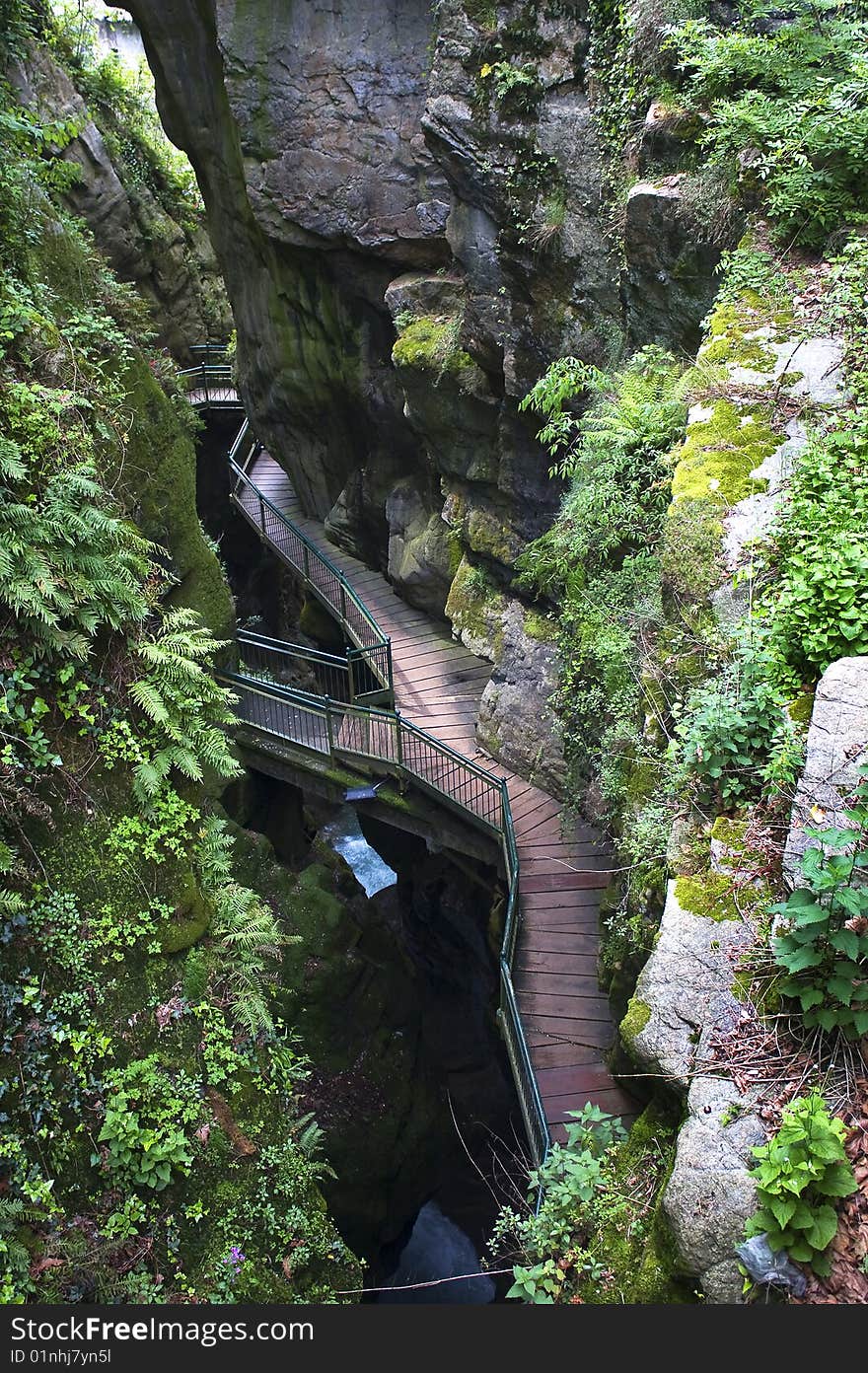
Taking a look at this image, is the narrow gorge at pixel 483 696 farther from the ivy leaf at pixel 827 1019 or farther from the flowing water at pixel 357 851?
the flowing water at pixel 357 851

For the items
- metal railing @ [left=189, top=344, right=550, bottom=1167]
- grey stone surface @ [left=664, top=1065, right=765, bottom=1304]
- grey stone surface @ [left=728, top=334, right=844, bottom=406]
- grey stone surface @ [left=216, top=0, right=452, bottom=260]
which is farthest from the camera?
grey stone surface @ [left=216, top=0, right=452, bottom=260]

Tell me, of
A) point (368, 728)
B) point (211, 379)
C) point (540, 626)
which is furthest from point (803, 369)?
point (211, 379)

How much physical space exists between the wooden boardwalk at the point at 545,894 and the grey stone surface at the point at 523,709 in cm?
27

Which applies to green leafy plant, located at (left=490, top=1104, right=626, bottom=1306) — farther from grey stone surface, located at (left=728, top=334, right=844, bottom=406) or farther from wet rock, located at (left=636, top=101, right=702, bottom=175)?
wet rock, located at (left=636, top=101, right=702, bottom=175)

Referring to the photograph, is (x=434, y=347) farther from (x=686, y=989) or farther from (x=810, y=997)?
(x=810, y=997)

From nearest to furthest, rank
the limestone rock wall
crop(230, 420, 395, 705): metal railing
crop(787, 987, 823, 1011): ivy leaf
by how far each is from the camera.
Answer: crop(787, 987, 823, 1011): ivy leaf, the limestone rock wall, crop(230, 420, 395, 705): metal railing

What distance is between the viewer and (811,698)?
17.4ft

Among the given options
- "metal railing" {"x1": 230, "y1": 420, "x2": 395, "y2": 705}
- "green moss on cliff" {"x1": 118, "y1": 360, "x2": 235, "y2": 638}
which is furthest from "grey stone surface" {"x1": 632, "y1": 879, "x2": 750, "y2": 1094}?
"metal railing" {"x1": 230, "y1": 420, "x2": 395, "y2": 705}

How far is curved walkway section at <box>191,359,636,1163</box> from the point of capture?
9078mm

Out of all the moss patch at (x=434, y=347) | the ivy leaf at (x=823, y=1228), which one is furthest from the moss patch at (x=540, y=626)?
the ivy leaf at (x=823, y=1228)

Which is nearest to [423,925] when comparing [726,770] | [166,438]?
[166,438]

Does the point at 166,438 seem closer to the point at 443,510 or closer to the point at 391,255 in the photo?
the point at 443,510

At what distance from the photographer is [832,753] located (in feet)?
15.7

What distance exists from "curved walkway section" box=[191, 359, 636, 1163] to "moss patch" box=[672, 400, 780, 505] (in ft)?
12.4
